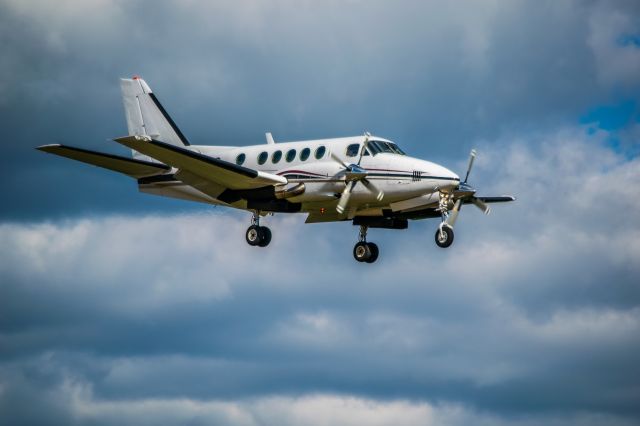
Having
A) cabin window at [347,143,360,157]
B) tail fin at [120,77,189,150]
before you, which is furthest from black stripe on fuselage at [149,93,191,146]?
cabin window at [347,143,360,157]

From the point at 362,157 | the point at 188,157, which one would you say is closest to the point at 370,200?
the point at 362,157

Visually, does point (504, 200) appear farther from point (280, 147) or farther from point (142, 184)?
point (142, 184)

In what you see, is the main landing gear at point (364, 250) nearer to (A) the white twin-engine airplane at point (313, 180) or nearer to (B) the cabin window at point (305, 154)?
(A) the white twin-engine airplane at point (313, 180)

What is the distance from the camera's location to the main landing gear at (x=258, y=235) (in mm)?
44562

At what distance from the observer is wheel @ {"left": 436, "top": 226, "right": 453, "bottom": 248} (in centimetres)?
4144

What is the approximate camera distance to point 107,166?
45156mm

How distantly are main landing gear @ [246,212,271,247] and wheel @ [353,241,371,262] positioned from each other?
14.4 feet

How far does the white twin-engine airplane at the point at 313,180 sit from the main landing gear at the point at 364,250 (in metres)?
0.05

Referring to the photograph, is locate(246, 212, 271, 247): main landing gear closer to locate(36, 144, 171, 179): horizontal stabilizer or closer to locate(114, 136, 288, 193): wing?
locate(114, 136, 288, 193): wing

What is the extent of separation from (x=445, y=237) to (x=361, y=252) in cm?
610

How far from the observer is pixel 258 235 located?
44531mm

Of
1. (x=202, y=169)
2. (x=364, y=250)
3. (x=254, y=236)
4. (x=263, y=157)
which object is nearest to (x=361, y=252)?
(x=364, y=250)

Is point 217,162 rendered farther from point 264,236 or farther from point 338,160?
point 338,160

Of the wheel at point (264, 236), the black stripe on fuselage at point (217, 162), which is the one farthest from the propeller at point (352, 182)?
the wheel at point (264, 236)
